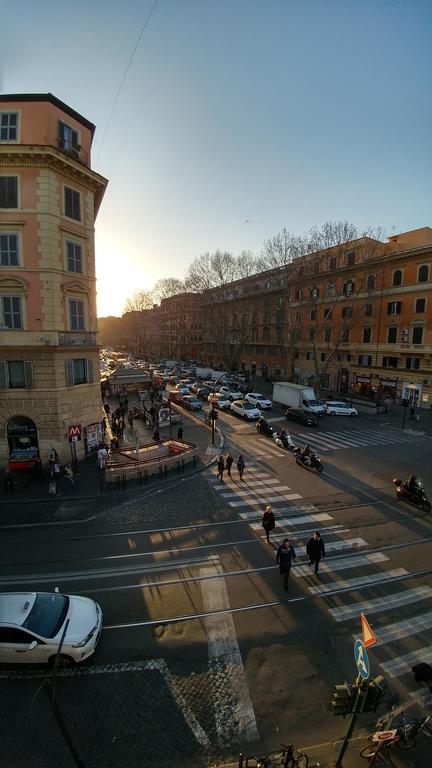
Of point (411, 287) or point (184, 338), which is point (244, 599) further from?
point (184, 338)

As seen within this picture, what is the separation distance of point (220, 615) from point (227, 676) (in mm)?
1693

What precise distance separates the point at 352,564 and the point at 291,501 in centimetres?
452

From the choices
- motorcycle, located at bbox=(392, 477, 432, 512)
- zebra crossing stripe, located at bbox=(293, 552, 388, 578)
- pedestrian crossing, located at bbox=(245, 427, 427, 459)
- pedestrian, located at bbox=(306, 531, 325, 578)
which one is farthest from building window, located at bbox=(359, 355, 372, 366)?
pedestrian, located at bbox=(306, 531, 325, 578)

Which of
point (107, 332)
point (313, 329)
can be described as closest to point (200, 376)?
point (313, 329)

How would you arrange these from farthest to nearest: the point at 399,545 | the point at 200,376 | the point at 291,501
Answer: the point at 200,376
the point at 291,501
the point at 399,545

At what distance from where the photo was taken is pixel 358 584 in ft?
32.8

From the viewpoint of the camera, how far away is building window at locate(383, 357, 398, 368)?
38.4m

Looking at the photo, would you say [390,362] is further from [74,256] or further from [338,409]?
[74,256]

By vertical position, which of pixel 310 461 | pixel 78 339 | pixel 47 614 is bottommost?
pixel 310 461

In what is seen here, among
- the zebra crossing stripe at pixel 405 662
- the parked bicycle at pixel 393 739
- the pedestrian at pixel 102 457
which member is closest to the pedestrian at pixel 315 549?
the zebra crossing stripe at pixel 405 662

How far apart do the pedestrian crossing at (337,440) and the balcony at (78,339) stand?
12.1 metres

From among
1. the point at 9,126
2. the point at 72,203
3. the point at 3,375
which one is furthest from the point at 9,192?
the point at 3,375

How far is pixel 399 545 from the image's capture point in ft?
39.4

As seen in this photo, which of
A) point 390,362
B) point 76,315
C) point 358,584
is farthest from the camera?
point 390,362
